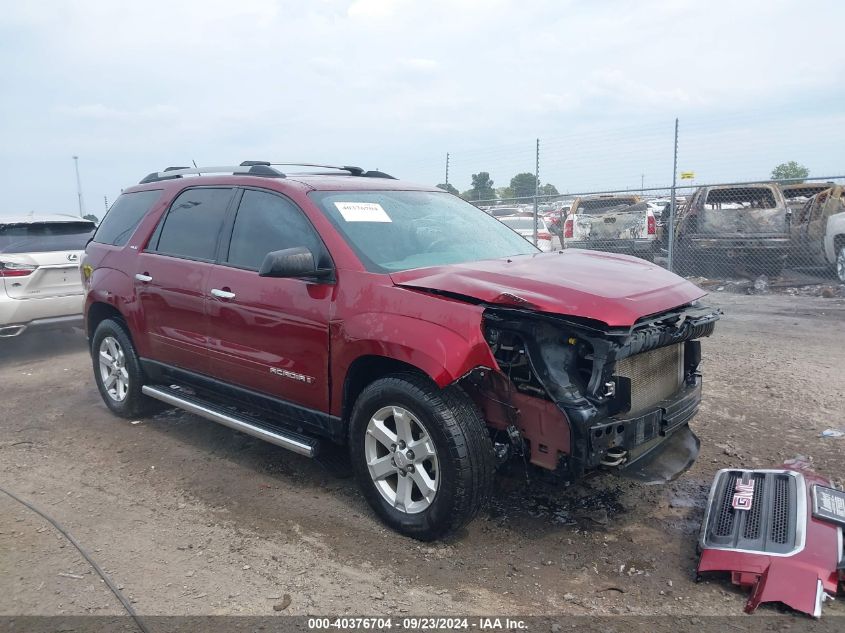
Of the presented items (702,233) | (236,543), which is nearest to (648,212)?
(702,233)

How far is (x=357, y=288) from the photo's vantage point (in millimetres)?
3621

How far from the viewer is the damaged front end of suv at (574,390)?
309 centimetres

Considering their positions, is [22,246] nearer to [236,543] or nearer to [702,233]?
[236,543]

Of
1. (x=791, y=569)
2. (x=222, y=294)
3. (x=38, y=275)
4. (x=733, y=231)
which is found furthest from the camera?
(x=733, y=231)

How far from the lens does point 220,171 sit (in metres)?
4.88

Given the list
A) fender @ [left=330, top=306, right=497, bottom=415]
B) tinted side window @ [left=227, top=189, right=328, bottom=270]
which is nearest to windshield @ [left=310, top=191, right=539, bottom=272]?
tinted side window @ [left=227, top=189, right=328, bottom=270]

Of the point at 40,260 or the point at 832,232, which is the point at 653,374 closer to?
the point at 40,260

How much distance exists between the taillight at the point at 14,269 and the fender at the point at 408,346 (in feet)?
17.8

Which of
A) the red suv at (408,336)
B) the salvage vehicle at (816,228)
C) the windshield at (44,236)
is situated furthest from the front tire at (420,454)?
the salvage vehicle at (816,228)

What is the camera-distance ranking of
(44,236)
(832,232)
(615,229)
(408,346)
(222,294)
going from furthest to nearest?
(615,229), (832,232), (44,236), (222,294), (408,346)

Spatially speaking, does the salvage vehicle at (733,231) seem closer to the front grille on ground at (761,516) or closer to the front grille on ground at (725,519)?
the front grille on ground at (761,516)

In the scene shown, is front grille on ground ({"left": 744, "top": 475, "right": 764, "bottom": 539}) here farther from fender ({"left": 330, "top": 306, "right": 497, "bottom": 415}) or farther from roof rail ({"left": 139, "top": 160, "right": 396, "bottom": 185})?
roof rail ({"left": 139, "top": 160, "right": 396, "bottom": 185})

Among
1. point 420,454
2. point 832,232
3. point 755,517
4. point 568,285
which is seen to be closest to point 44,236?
point 420,454

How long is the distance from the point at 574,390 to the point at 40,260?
6697 mm
